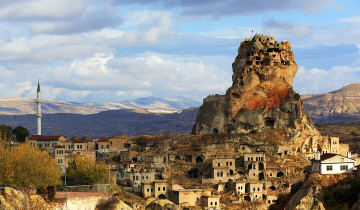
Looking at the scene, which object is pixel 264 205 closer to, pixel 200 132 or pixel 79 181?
pixel 79 181

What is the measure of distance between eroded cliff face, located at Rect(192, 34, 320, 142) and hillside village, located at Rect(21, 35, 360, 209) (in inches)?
6.3

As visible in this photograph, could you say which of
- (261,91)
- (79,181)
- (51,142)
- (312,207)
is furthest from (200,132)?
(312,207)

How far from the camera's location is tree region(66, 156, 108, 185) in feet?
330

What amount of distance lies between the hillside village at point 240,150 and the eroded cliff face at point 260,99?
0.16 metres

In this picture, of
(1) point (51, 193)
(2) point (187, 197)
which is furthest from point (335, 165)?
(1) point (51, 193)

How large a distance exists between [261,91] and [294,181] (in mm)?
25833

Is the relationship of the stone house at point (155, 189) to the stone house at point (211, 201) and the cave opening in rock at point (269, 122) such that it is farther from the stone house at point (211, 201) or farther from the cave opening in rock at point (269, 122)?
the cave opening in rock at point (269, 122)

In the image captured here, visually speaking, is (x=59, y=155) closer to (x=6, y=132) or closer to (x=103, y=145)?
(x=103, y=145)

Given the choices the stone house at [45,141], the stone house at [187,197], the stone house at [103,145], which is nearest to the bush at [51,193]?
the stone house at [187,197]

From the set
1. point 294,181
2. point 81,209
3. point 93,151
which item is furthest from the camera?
point 93,151

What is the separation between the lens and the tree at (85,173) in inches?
3957

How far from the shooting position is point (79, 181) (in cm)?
10019

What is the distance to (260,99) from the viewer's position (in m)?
128

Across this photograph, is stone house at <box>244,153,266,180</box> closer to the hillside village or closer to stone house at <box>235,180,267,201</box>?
the hillside village
